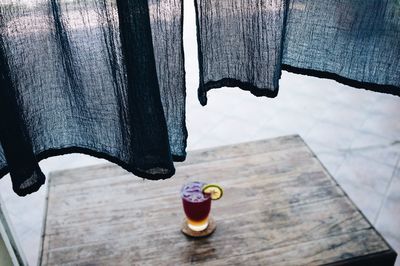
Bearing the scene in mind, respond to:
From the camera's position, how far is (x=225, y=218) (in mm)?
1340

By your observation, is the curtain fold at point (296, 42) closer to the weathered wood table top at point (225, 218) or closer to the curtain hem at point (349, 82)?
the curtain hem at point (349, 82)

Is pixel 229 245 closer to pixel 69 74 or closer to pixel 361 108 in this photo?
pixel 69 74

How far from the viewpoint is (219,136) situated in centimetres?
307

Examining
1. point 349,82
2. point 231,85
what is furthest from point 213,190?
point 349,82

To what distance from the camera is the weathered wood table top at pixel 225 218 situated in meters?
1.20

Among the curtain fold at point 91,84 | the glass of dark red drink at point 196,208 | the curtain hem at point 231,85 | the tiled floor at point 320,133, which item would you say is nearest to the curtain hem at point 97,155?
the curtain fold at point 91,84

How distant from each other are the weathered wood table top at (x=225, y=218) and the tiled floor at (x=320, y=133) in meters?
0.69

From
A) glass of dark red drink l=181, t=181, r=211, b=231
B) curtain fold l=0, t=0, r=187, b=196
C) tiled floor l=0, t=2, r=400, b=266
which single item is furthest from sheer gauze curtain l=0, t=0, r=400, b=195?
tiled floor l=0, t=2, r=400, b=266

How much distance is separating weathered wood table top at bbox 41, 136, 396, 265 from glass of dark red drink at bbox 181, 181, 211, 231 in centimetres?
5

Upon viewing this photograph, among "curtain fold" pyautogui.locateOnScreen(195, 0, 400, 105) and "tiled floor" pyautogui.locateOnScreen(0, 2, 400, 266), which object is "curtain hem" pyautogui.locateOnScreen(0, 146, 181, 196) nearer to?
"curtain fold" pyautogui.locateOnScreen(195, 0, 400, 105)

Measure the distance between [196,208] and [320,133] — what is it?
6.54 ft

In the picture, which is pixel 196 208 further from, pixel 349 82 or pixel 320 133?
pixel 320 133

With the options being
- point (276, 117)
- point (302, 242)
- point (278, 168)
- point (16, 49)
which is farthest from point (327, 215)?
point (276, 117)

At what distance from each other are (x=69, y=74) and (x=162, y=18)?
25 centimetres
